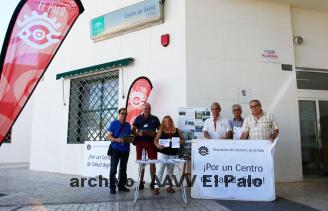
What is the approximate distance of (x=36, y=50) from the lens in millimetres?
3758

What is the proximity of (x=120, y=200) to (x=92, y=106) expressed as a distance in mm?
4008

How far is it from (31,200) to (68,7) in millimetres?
3096

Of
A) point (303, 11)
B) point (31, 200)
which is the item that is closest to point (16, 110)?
point (31, 200)

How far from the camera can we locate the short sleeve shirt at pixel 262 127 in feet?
18.0

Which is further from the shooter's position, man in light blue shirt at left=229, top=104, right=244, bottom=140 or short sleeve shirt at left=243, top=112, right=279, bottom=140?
man in light blue shirt at left=229, top=104, right=244, bottom=140

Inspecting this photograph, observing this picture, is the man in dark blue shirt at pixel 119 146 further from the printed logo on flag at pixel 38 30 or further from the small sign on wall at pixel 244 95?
the small sign on wall at pixel 244 95

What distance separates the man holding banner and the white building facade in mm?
1352

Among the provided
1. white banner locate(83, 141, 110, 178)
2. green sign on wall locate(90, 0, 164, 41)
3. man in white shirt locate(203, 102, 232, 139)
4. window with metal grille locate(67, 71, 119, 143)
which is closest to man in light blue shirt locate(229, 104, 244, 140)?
man in white shirt locate(203, 102, 232, 139)

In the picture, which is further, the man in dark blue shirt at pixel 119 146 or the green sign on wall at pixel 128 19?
the green sign on wall at pixel 128 19

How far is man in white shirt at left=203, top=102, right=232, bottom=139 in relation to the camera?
5.80 meters

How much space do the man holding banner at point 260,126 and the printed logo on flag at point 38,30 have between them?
133 inches

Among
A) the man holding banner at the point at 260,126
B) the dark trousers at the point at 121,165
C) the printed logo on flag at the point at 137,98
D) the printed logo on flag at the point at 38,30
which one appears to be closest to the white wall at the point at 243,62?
the printed logo on flag at the point at 137,98

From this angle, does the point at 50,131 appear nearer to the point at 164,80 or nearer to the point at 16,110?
the point at 164,80

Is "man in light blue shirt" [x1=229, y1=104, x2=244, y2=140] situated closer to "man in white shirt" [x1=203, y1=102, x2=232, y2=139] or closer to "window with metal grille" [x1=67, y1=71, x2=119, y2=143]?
"man in white shirt" [x1=203, y1=102, x2=232, y2=139]
